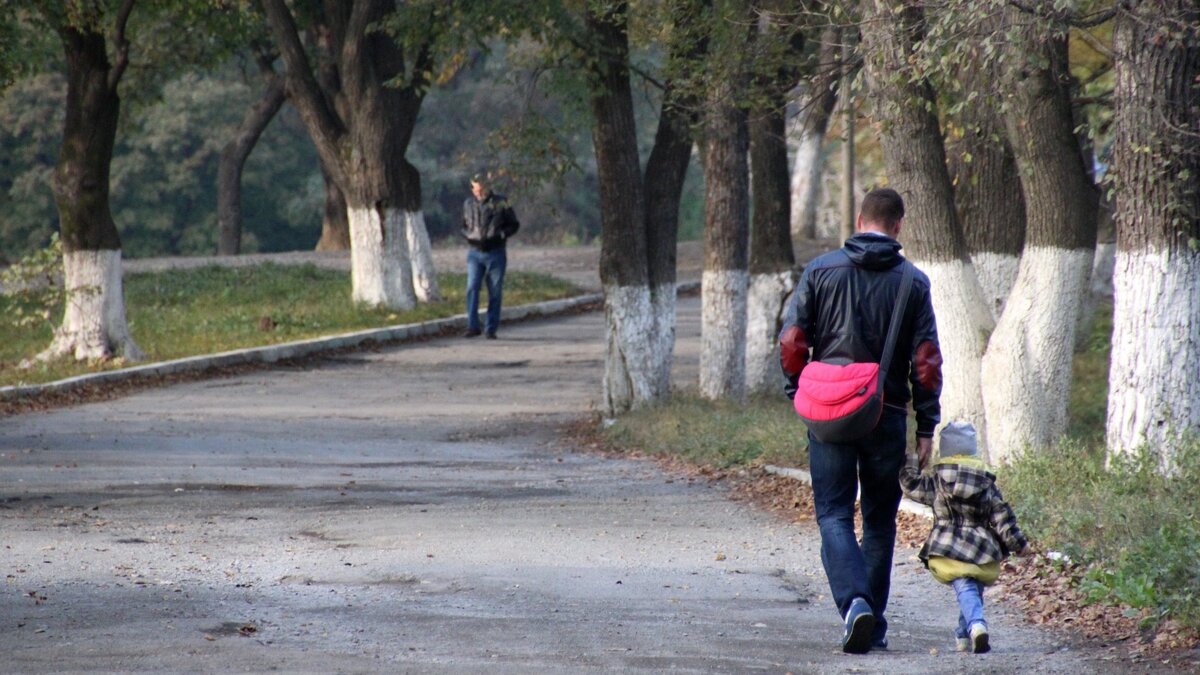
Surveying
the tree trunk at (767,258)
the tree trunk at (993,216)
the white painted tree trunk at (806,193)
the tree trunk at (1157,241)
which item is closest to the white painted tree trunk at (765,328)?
the tree trunk at (767,258)

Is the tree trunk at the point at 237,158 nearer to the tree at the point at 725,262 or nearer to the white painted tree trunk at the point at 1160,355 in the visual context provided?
the tree at the point at 725,262

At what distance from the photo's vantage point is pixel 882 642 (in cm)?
597

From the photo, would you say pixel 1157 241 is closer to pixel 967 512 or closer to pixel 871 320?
pixel 967 512

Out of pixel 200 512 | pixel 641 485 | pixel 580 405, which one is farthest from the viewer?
pixel 580 405

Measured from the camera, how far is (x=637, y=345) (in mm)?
14539

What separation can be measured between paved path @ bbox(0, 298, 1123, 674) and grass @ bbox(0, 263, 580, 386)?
493 centimetres

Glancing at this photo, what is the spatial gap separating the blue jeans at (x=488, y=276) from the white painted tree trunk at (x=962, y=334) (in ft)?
36.3

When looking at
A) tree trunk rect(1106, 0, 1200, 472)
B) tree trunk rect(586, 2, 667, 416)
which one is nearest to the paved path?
tree trunk rect(586, 2, 667, 416)

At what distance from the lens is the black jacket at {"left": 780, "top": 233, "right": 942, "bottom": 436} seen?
5.71m

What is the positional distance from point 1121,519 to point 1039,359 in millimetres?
2804

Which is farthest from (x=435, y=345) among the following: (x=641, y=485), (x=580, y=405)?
(x=641, y=485)

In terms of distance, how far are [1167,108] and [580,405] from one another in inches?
348

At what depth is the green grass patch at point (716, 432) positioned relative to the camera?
458 inches

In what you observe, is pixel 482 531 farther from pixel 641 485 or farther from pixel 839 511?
pixel 839 511
